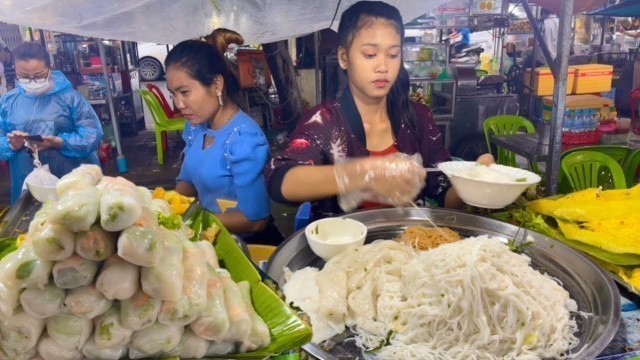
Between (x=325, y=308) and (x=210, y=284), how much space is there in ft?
2.04

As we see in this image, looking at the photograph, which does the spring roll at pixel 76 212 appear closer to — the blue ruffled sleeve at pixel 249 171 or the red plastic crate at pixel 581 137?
the blue ruffled sleeve at pixel 249 171

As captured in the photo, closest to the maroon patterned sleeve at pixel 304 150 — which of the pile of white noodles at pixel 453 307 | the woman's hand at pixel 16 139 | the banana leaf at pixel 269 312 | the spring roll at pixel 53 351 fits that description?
the pile of white noodles at pixel 453 307

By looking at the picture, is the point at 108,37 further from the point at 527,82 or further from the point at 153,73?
the point at 153,73

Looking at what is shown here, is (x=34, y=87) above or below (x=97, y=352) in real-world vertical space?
above

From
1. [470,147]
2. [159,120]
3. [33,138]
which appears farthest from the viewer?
[159,120]

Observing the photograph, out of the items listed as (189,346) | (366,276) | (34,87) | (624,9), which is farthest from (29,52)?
(624,9)

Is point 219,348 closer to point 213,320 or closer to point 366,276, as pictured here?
point 213,320

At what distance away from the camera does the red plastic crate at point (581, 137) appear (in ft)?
20.1

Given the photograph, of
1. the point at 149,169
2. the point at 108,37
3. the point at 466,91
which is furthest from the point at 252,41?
the point at 149,169

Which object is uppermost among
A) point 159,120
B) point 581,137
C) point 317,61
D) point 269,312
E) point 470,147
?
point 317,61

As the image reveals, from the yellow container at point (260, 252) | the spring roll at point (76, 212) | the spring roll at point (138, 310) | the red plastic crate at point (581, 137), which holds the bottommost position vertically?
the red plastic crate at point (581, 137)

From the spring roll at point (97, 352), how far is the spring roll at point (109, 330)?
1 cm

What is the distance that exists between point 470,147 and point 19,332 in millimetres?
7457

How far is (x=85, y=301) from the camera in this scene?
33.4 inches
